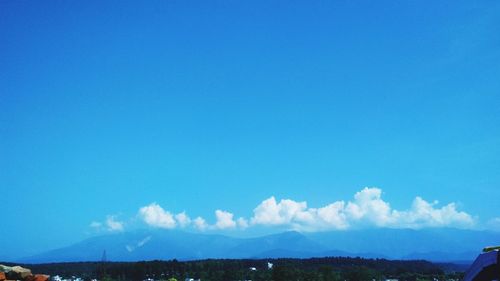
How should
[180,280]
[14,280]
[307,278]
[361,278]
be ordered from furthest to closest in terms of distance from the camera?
[180,280], [361,278], [307,278], [14,280]

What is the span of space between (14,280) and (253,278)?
181 metres

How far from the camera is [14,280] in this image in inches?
902

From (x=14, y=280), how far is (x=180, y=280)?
175777 millimetres

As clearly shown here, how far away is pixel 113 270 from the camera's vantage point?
19638 cm

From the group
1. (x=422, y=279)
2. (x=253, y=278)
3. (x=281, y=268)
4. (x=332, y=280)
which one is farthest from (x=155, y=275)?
(x=422, y=279)

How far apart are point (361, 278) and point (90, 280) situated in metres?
109

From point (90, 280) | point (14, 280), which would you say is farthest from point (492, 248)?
point (90, 280)

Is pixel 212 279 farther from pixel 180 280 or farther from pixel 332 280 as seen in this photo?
pixel 332 280

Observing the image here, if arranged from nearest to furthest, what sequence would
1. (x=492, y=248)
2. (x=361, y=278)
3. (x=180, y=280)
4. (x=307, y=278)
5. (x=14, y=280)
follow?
1. (x=492, y=248)
2. (x=14, y=280)
3. (x=307, y=278)
4. (x=361, y=278)
5. (x=180, y=280)

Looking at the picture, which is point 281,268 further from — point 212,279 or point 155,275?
point 155,275

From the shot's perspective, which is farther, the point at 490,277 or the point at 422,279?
the point at 422,279

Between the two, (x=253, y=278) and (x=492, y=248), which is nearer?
(x=492, y=248)

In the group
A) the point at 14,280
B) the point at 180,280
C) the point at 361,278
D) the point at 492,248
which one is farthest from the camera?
the point at 180,280

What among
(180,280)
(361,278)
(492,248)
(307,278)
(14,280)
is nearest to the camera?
(492,248)
